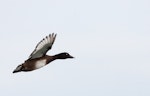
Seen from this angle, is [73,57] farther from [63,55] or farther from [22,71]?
[22,71]

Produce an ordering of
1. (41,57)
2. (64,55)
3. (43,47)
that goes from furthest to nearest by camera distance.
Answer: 1. (64,55)
2. (43,47)
3. (41,57)

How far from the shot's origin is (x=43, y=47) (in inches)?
890

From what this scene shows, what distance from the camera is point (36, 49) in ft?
73.8

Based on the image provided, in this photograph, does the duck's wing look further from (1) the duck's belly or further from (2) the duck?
(1) the duck's belly

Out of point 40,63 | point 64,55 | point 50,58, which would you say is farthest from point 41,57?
point 64,55

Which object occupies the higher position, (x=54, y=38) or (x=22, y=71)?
(x=54, y=38)

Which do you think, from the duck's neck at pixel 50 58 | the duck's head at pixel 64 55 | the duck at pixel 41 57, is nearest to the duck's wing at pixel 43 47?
the duck at pixel 41 57

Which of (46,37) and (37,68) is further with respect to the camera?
(46,37)

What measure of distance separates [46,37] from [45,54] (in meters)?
0.86

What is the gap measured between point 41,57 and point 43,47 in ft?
1.89

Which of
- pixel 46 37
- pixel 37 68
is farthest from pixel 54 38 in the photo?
pixel 37 68

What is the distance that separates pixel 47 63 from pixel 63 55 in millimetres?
1569

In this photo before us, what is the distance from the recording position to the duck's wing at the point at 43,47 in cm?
2244

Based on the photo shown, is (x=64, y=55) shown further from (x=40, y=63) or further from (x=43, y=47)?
(x=40, y=63)
